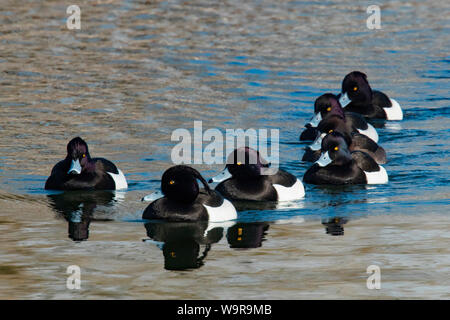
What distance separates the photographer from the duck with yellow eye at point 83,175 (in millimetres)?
14961

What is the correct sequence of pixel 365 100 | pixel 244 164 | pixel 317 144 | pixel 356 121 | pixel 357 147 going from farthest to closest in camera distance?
pixel 365 100
pixel 356 121
pixel 357 147
pixel 317 144
pixel 244 164

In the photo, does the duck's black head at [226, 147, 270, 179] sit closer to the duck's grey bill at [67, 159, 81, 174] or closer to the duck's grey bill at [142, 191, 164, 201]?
the duck's grey bill at [142, 191, 164, 201]

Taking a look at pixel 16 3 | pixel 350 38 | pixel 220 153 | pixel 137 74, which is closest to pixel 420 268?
pixel 220 153

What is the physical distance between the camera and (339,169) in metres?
15.9

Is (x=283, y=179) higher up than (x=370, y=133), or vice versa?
(x=370, y=133)

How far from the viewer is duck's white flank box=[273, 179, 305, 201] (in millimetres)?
14812

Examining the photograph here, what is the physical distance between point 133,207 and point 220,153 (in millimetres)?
3686

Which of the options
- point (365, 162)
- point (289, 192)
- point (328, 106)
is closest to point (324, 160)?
point (365, 162)

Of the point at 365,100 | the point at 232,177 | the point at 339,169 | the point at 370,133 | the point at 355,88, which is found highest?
the point at 355,88

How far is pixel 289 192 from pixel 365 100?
7525 millimetres

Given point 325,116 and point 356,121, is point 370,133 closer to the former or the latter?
point 356,121

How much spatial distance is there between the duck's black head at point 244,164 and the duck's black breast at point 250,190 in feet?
0.30

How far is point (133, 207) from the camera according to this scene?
14391mm

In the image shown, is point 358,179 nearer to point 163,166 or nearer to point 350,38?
point 163,166
